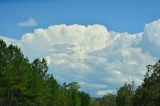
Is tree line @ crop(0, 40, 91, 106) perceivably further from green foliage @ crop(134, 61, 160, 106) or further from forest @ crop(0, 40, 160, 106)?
green foliage @ crop(134, 61, 160, 106)

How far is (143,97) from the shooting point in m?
119

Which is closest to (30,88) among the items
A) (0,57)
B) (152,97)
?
(0,57)

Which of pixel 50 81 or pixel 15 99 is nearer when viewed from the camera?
pixel 15 99

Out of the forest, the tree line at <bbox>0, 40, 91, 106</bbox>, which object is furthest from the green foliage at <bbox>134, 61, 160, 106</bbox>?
the tree line at <bbox>0, 40, 91, 106</bbox>

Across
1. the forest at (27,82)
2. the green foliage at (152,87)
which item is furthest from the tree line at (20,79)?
the green foliage at (152,87)

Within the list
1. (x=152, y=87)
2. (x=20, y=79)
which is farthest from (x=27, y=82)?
(x=152, y=87)

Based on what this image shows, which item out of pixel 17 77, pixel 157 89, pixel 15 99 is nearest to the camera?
pixel 17 77

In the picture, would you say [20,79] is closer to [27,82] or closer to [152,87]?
[27,82]

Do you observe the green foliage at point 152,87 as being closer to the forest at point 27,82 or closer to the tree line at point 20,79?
the forest at point 27,82

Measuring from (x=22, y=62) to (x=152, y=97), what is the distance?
32828mm

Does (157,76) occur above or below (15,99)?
above

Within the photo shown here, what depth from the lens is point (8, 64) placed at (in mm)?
86188

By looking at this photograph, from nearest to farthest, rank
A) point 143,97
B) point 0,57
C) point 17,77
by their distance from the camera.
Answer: point 0,57 < point 17,77 < point 143,97

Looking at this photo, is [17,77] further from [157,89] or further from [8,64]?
[157,89]
